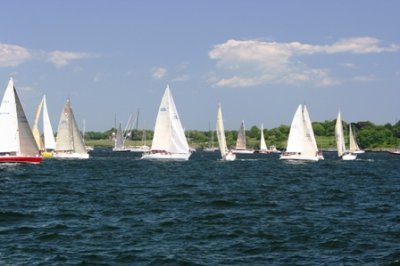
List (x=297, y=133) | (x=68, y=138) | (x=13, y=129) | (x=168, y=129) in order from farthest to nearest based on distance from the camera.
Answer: (x=68, y=138) → (x=297, y=133) → (x=168, y=129) → (x=13, y=129)

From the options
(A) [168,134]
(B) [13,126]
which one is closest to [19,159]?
(B) [13,126]

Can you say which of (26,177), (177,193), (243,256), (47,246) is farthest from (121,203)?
(26,177)

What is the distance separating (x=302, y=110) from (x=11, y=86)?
177 ft

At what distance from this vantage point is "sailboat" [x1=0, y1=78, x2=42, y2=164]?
7094cm

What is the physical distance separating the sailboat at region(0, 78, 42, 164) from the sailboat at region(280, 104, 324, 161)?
1972 inches

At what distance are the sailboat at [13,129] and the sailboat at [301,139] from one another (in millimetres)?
50089

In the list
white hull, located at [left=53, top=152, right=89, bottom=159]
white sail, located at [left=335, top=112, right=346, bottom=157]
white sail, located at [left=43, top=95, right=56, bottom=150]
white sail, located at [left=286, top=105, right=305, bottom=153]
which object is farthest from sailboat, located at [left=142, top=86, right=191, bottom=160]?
white sail, located at [left=335, top=112, right=346, bottom=157]

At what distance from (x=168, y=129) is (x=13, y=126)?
32.1m

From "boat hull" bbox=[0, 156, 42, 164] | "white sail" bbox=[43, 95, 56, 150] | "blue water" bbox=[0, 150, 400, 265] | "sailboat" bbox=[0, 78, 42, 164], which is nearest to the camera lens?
"blue water" bbox=[0, 150, 400, 265]

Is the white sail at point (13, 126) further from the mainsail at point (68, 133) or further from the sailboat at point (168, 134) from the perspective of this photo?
the mainsail at point (68, 133)

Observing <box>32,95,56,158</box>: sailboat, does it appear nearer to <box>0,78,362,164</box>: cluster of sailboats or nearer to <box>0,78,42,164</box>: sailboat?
<box>0,78,362,164</box>: cluster of sailboats

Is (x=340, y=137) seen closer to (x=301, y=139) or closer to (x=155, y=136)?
(x=301, y=139)

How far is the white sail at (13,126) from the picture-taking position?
70.9 m

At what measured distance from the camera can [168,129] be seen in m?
98.4
